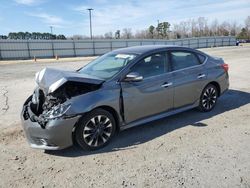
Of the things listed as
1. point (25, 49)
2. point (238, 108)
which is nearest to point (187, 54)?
point (238, 108)

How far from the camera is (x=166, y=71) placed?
4.79m

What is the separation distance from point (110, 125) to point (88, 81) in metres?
0.84

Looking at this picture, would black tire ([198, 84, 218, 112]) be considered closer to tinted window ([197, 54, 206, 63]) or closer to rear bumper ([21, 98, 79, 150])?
tinted window ([197, 54, 206, 63])

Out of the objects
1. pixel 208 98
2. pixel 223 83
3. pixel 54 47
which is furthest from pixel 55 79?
pixel 54 47

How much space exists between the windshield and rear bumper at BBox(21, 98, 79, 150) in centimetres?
111

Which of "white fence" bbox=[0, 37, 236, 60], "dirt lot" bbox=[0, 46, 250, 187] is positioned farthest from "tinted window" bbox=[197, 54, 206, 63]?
"white fence" bbox=[0, 37, 236, 60]

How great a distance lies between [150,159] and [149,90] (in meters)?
1.34

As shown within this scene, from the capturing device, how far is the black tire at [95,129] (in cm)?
377

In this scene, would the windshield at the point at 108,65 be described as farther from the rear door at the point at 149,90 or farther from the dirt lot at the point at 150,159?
the dirt lot at the point at 150,159

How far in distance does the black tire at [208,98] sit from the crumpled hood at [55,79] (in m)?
2.65

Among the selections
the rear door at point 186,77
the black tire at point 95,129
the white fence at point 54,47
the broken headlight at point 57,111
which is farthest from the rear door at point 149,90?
the white fence at point 54,47

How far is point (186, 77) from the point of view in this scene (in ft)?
16.6

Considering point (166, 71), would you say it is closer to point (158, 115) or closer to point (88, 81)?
point (158, 115)

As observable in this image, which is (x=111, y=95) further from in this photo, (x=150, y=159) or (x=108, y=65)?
(x=150, y=159)
